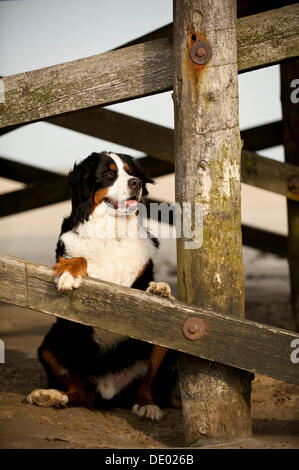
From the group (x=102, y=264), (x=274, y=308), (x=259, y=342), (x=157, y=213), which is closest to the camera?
(x=259, y=342)

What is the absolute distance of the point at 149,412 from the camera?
377cm

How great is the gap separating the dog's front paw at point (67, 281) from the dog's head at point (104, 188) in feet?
2.38

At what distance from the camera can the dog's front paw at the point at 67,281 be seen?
3049mm

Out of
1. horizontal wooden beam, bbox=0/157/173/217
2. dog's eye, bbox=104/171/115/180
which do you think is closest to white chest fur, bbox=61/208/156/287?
dog's eye, bbox=104/171/115/180

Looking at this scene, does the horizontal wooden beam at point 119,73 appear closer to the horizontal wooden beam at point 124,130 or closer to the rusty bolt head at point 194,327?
the rusty bolt head at point 194,327

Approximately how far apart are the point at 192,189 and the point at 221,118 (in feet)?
1.20

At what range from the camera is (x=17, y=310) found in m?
6.77

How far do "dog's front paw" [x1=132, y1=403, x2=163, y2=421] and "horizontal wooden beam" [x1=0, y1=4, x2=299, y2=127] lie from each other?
187cm

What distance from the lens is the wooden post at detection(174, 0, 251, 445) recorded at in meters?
2.92

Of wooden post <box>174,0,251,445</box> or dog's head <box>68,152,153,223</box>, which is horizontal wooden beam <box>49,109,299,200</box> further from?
wooden post <box>174,0,251,445</box>

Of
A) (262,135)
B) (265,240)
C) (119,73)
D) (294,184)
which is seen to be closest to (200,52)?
(119,73)

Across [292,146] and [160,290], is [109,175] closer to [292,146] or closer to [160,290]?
[160,290]
